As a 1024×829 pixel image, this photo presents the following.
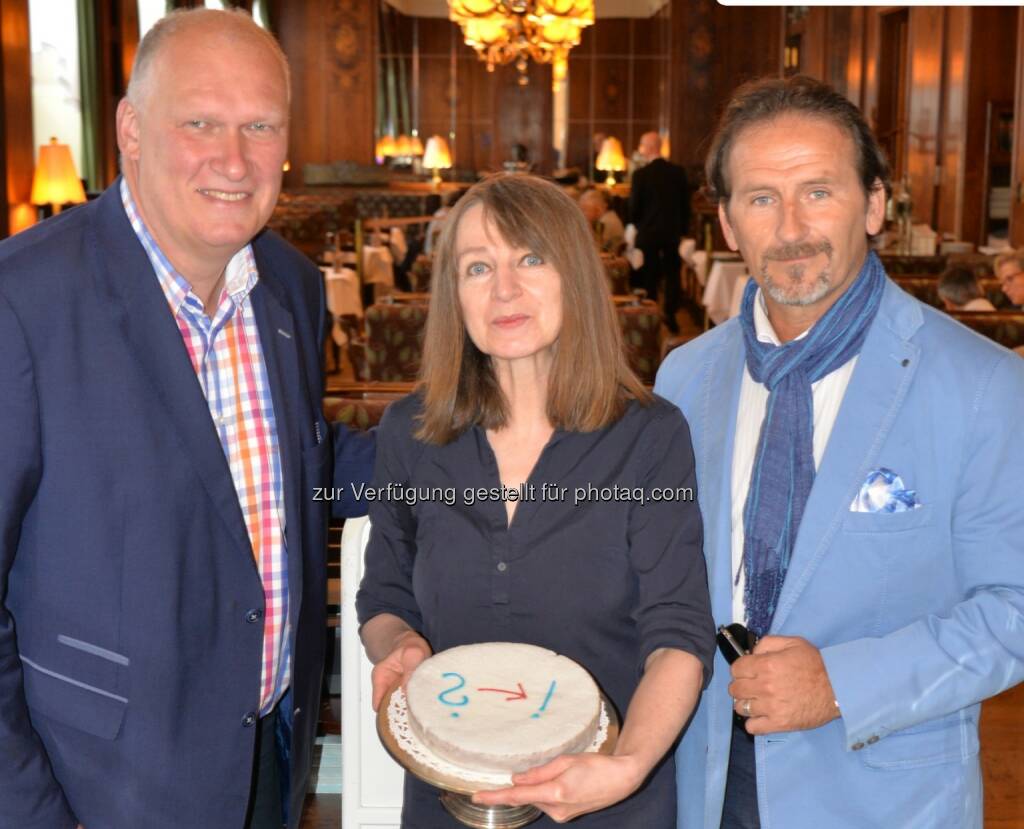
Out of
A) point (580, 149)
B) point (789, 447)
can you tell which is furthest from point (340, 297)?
point (580, 149)

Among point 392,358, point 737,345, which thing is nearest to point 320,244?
point 392,358

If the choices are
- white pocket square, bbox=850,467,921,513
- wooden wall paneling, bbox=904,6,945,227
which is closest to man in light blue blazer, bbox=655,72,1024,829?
white pocket square, bbox=850,467,921,513

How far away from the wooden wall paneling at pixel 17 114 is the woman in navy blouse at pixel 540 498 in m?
6.76

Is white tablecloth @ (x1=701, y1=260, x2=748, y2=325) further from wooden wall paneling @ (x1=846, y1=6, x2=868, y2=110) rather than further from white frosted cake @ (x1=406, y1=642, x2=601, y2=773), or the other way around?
white frosted cake @ (x1=406, y1=642, x2=601, y2=773)

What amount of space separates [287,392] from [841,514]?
0.85 metres

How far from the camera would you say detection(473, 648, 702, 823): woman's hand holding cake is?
1.29 metres

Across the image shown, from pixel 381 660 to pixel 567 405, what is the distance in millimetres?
443

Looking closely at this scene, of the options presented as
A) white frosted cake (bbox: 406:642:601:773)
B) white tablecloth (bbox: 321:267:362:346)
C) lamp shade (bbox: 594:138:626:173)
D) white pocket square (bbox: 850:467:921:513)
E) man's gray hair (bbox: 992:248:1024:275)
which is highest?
lamp shade (bbox: 594:138:626:173)

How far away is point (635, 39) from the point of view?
21.5 meters

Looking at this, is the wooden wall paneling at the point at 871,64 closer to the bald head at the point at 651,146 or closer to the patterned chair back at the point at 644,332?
the bald head at the point at 651,146

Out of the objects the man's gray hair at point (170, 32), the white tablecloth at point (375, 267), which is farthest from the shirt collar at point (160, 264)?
the white tablecloth at point (375, 267)

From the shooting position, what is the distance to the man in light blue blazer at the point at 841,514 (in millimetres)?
1536

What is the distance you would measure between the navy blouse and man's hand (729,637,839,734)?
0.06 m

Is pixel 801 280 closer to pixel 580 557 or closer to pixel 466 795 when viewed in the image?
pixel 580 557
